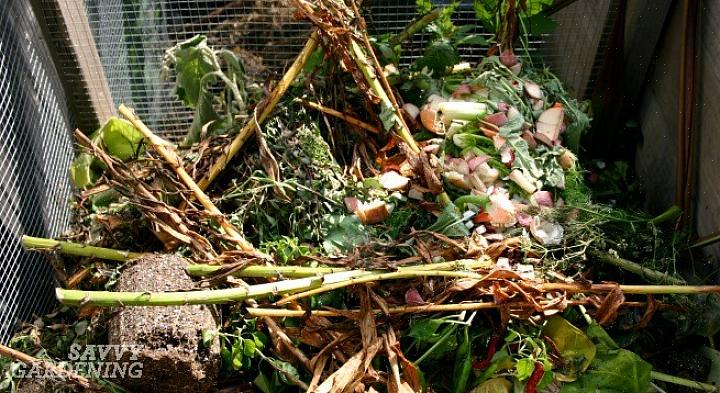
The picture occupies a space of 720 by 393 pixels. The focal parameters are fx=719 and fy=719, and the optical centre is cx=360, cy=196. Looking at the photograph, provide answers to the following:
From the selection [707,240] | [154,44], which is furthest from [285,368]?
[154,44]

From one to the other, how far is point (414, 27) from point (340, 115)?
0.42 m

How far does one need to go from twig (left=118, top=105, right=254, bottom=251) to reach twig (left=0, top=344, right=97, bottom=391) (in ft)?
1.63

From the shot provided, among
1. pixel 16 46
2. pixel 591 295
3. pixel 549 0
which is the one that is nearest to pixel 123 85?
pixel 16 46

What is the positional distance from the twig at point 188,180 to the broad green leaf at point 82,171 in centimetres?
22

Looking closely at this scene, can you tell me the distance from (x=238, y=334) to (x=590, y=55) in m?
1.49

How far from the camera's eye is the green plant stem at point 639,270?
6.17 feet

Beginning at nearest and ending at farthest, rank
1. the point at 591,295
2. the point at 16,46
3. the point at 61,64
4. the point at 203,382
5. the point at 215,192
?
the point at 203,382 < the point at 591,295 < the point at 16,46 < the point at 215,192 < the point at 61,64

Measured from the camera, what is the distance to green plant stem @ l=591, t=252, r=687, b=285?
1881 millimetres

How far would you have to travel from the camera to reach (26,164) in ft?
Result: 6.55

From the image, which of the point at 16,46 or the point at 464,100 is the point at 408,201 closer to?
the point at 464,100

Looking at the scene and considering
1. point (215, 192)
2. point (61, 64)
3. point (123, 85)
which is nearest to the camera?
point (215, 192)

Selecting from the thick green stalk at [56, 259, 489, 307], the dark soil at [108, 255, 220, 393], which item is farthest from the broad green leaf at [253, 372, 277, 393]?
the thick green stalk at [56, 259, 489, 307]

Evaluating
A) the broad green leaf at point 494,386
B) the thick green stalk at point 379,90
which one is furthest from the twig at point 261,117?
the broad green leaf at point 494,386

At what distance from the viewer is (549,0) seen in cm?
236
